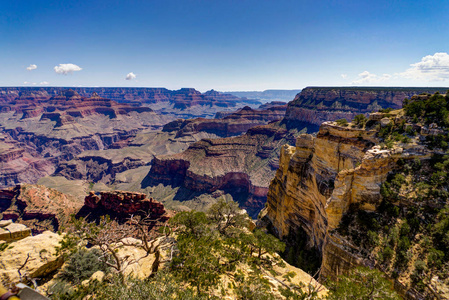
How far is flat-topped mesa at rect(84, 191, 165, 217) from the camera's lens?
193 feet

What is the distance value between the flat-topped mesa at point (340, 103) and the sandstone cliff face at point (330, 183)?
4829 inches

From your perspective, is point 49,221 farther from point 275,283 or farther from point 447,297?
point 447,297

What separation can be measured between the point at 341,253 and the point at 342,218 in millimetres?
4079

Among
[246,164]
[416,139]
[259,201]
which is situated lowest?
[259,201]

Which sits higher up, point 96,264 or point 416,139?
point 416,139

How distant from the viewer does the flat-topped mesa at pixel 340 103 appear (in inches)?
5221

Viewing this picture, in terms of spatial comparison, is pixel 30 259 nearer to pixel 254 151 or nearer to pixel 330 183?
pixel 330 183

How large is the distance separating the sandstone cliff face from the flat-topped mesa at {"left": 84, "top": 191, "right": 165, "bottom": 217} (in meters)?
33.1

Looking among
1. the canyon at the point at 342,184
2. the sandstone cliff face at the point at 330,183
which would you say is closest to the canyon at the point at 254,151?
Answer: the sandstone cliff face at the point at 330,183

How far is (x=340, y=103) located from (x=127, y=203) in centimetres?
15681

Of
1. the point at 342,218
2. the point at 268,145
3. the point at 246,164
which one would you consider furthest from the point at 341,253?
the point at 268,145

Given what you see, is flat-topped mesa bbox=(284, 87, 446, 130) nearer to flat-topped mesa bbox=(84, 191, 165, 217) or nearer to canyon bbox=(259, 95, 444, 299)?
canyon bbox=(259, 95, 444, 299)

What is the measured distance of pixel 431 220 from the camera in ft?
68.7

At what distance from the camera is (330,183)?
2970cm
